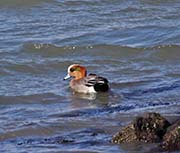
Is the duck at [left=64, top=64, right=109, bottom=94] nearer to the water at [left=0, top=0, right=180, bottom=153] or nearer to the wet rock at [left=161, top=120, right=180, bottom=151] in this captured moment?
the water at [left=0, top=0, right=180, bottom=153]

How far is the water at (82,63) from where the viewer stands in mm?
9875

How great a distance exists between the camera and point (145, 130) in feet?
28.5

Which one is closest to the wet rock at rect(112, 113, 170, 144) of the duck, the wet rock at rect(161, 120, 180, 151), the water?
the water

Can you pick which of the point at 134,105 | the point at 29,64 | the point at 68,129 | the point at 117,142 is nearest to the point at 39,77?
the point at 29,64

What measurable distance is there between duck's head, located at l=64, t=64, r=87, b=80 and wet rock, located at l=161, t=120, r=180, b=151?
5195 millimetres

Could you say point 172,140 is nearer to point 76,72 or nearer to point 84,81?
point 84,81

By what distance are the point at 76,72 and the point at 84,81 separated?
0.44 m

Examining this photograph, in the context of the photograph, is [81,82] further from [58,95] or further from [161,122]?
[161,122]

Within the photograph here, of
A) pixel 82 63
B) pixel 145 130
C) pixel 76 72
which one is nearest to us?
pixel 145 130

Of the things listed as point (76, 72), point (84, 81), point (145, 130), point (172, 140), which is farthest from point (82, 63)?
point (172, 140)

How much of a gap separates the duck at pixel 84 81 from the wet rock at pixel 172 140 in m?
4.24

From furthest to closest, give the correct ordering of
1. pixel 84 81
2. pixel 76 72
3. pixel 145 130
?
pixel 76 72, pixel 84 81, pixel 145 130

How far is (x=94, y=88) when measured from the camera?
12828 millimetres

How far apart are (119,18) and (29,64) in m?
4.77
